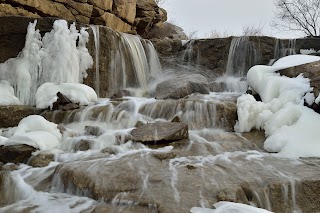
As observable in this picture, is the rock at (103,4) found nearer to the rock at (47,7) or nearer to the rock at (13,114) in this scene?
the rock at (47,7)

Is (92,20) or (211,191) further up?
(92,20)

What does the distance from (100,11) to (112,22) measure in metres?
0.69

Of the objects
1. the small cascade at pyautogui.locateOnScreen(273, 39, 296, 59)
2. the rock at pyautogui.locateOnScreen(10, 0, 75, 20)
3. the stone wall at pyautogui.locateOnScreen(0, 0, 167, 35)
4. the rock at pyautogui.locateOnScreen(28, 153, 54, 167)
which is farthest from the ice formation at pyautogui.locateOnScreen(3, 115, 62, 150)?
the small cascade at pyautogui.locateOnScreen(273, 39, 296, 59)

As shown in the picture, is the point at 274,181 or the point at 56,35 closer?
the point at 274,181

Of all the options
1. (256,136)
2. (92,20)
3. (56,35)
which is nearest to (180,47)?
(92,20)


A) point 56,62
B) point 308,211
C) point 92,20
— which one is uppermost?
point 92,20

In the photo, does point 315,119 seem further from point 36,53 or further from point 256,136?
point 36,53

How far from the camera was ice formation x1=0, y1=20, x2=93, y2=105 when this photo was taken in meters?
7.37

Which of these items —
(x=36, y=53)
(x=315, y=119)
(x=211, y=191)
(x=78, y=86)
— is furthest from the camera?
(x=36, y=53)

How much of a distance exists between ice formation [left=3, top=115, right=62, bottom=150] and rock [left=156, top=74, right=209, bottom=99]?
9.49ft

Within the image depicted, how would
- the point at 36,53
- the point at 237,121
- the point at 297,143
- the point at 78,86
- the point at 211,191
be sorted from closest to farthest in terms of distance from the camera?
the point at 211,191 → the point at 297,143 → the point at 237,121 → the point at 78,86 → the point at 36,53

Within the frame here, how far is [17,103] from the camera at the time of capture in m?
6.89

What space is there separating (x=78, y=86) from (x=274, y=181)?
480 cm

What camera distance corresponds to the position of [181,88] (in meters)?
7.51
